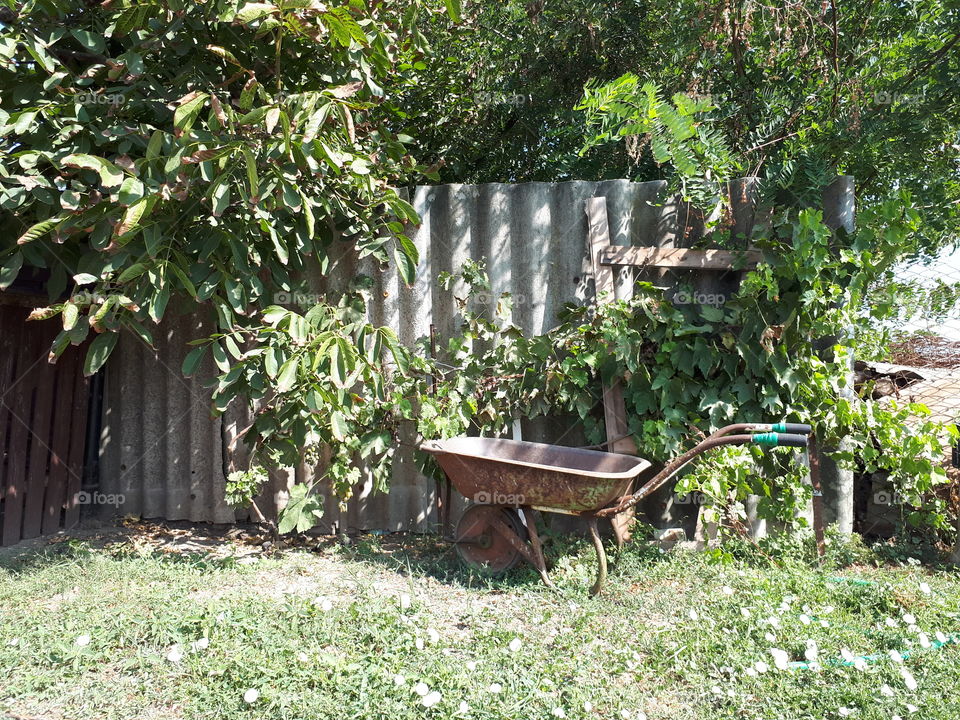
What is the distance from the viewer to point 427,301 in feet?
13.3

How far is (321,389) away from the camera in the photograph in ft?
10.7

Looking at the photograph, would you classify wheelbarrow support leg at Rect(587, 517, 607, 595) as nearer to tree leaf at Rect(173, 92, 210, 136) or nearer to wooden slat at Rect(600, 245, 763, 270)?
wooden slat at Rect(600, 245, 763, 270)

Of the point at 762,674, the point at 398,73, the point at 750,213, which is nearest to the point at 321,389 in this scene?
the point at 762,674

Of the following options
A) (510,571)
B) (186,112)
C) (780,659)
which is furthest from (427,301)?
(780,659)

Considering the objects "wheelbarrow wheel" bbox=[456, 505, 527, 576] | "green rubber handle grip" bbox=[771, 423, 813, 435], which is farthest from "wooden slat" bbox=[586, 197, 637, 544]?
"green rubber handle grip" bbox=[771, 423, 813, 435]

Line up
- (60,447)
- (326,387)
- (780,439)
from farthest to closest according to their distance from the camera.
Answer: (60,447) → (326,387) → (780,439)

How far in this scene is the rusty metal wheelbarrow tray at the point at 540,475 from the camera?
2.97 meters

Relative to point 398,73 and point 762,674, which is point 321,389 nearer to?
point 762,674

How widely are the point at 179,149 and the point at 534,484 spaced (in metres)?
1.99

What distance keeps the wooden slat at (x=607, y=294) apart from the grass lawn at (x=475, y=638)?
0.50 metres

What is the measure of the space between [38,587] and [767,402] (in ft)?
11.1

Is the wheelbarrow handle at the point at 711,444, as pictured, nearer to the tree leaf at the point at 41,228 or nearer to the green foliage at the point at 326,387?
the green foliage at the point at 326,387

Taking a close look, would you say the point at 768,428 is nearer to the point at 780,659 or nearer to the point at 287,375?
the point at 780,659

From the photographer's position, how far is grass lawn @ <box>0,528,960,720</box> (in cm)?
214
